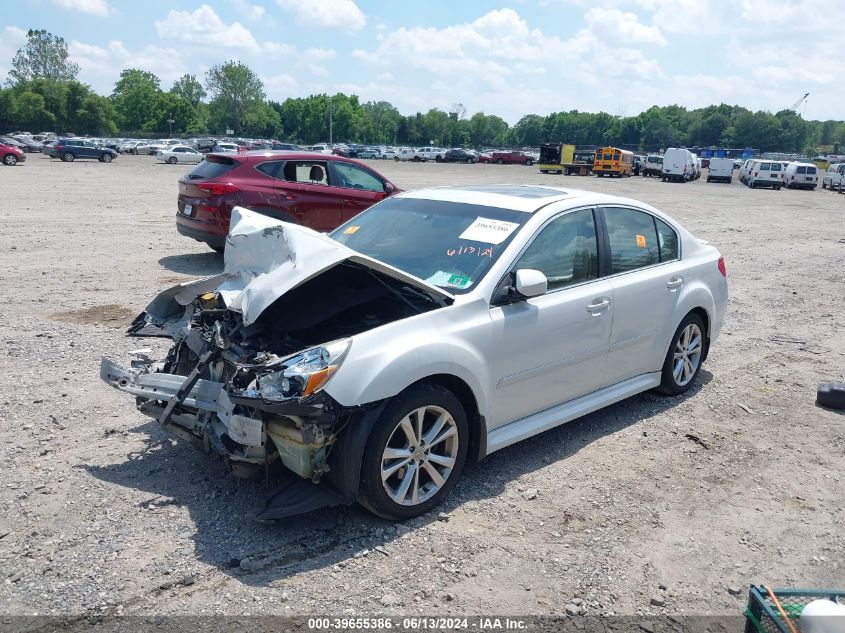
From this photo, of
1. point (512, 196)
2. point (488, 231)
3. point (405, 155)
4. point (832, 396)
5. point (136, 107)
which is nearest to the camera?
point (488, 231)

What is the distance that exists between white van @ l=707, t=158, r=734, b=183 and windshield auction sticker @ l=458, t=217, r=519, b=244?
53.3 metres

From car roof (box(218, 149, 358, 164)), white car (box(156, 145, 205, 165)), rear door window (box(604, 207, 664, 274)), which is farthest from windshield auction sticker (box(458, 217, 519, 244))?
white car (box(156, 145, 205, 165))

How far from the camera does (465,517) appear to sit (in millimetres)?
4098

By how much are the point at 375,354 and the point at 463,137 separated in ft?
499

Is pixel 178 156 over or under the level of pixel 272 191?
over

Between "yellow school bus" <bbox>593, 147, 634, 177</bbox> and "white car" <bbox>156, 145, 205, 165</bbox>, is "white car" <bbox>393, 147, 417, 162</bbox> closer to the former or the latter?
"yellow school bus" <bbox>593, 147, 634, 177</bbox>

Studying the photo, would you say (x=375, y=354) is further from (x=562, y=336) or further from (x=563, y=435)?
(x=563, y=435)

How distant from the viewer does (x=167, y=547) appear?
3.67 metres

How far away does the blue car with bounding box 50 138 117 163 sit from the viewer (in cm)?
4803

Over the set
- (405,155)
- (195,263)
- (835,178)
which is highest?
(405,155)

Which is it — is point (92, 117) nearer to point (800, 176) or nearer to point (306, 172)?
point (800, 176)

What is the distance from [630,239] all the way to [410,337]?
7.89 ft

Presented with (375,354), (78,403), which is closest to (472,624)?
(375,354)

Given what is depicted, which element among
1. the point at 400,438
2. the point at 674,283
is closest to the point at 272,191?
the point at 674,283
